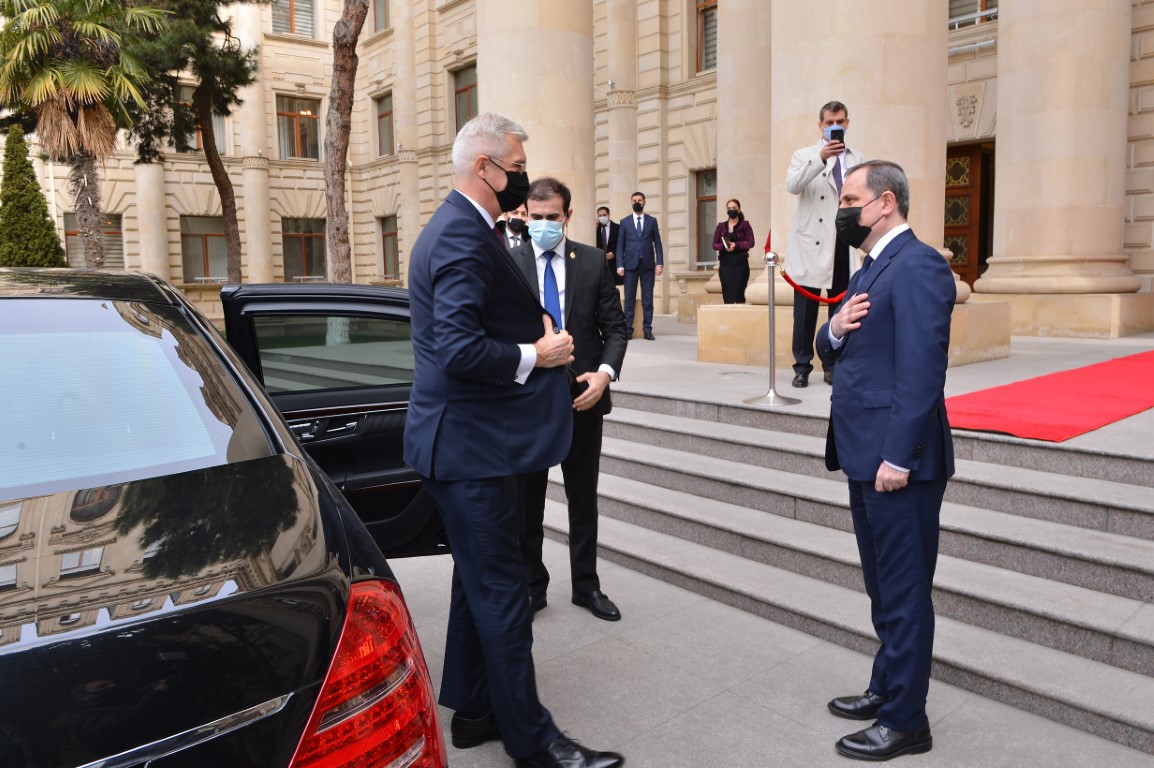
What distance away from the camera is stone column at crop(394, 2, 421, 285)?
99.2 ft

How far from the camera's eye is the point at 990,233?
1574cm

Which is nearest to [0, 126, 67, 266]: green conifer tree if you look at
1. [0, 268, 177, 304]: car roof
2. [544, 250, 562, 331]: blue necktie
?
[544, 250, 562, 331]: blue necktie

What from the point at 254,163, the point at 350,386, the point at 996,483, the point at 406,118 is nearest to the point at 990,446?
the point at 996,483

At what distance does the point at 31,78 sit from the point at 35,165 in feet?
57.5

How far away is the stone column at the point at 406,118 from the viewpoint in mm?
30250

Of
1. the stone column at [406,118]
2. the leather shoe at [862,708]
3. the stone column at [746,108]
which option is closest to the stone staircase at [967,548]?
the leather shoe at [862,708]

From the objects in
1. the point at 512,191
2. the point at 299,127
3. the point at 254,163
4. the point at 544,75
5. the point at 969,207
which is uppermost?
the point at 299,127

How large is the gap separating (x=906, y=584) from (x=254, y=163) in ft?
114

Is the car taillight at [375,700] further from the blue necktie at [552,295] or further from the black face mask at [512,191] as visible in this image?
the blue necktie at [552,295]

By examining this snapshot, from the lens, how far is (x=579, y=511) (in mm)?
4598

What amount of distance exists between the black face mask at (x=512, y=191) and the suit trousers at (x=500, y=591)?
941 mm

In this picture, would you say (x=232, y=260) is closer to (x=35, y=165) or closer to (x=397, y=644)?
(x=35, y=165)

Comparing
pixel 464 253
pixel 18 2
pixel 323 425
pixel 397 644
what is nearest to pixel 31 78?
pixel 18 2

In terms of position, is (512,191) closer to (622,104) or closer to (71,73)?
(71,73)
